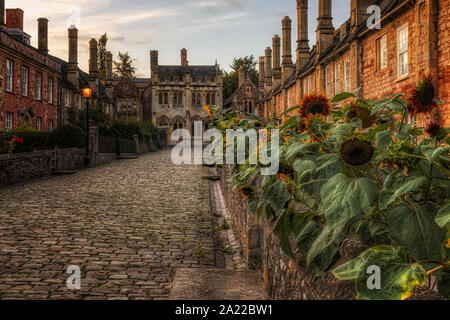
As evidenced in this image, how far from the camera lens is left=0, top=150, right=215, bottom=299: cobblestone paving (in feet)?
15.9

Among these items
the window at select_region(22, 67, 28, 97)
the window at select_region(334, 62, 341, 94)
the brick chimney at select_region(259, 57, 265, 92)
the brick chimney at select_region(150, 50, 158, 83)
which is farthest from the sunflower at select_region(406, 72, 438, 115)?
the brick chimney at select_region(150, 50, 158, 83)

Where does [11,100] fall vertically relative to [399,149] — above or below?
above

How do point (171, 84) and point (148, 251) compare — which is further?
point (171, 84)

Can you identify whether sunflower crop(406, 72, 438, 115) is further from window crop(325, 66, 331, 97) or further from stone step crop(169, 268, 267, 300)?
A: window crop(325, 66, 331, 97)

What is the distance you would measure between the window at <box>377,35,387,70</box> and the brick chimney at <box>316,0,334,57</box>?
Answer: 960 centimetres

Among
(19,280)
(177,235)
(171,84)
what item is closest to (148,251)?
(177,235)

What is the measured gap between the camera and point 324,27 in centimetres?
2962

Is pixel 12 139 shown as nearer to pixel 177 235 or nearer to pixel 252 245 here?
pixel 177 235

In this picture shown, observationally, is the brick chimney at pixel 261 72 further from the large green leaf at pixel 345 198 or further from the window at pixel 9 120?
the large green leaf at pixel 345 198

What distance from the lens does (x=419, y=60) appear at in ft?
50.8

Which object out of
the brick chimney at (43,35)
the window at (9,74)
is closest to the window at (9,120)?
the window at (9,74)

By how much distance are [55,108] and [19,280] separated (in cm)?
3472

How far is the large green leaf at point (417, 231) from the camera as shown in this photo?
132 cm

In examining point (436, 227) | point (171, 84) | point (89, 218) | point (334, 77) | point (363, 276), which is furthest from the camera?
point (171, 84)
